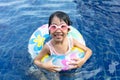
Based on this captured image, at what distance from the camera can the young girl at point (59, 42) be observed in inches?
171

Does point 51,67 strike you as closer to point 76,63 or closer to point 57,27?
point 76,63

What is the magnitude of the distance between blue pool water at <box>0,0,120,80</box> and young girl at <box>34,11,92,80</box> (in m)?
0.40

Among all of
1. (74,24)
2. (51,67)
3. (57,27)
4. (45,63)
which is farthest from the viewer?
(74,24)

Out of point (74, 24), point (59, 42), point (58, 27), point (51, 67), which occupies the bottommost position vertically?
point (51, 67)

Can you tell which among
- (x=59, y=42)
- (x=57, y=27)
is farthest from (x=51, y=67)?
(x=57, y=27)

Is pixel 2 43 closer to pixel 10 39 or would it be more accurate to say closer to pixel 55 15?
pixel 10 39

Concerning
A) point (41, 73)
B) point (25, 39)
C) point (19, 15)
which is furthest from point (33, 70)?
point (19, 15)

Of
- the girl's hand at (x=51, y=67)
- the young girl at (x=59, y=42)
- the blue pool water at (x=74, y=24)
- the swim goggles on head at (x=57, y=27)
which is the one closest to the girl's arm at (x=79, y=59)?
the young girl at (x=59, y=42)

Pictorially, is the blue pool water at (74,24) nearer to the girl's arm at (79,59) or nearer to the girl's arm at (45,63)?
the girl's arm at (45,63)

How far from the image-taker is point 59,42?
4684 mm

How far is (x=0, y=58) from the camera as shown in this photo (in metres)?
5.59

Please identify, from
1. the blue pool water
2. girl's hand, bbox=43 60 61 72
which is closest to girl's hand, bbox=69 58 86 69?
girl's hand, bbox=43 60 61 72

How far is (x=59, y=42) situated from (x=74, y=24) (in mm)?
2120

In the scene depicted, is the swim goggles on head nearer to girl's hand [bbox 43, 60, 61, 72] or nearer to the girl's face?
the girl's face
